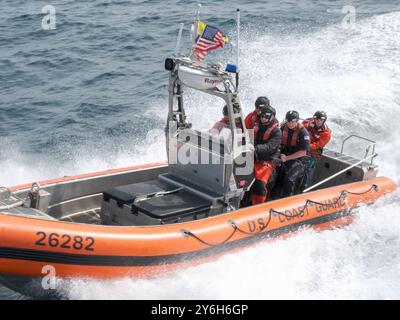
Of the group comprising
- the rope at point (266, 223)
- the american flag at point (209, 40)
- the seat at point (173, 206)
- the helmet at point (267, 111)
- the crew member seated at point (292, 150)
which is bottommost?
the rope at point (266, 223)

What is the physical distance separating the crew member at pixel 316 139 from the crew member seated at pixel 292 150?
0.33 metres

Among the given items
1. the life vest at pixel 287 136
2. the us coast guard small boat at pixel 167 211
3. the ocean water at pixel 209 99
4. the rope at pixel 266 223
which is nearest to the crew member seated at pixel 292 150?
the life vest at pixel 287 136

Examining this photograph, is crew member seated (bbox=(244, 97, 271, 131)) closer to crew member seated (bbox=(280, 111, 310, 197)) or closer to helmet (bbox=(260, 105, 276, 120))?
helmet (bbox=(260, 105, 276, 120))

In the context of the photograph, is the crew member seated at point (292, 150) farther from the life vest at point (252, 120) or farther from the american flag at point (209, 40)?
the american flag at point (209, 40)

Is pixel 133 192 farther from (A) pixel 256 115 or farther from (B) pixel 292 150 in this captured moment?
(B) pixel 292 150

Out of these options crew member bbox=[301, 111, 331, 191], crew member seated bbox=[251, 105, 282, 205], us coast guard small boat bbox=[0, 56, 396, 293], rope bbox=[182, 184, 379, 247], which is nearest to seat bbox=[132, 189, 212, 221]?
us coast guard small boat bbox=[0, 56, 396, 293]

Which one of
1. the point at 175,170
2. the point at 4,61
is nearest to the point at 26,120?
the point at 4,61

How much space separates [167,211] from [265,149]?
1456mm

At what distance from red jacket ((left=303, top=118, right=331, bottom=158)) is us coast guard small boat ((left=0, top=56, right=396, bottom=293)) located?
1.38 feet

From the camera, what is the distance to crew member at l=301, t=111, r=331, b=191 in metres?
8.07

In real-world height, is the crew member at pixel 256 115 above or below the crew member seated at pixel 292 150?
above

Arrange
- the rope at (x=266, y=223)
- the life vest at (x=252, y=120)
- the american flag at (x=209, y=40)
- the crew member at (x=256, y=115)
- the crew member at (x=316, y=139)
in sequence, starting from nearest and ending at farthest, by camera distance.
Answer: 1. the rope at (x=266, y=223)
2. the american flag at (x=209, y=40)
3. the crew member at (x=256, y=115)
4. the life vest at (x=252, y=120)
5. the crew member at (x=316, y=139)

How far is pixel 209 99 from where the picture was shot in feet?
40.5

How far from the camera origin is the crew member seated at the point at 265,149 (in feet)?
23.3
